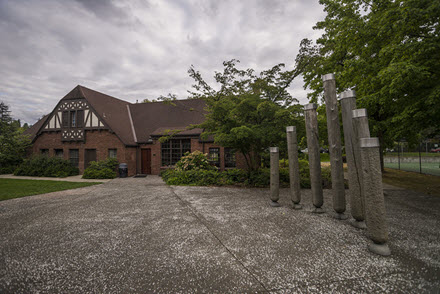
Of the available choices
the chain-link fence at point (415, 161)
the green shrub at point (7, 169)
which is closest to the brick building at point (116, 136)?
the green shrub at point (7, 169)

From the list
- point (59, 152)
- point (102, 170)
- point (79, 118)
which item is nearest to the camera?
point (102, 170)

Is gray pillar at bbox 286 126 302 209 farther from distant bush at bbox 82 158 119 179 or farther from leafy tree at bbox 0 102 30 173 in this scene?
leafy tree at bbox 0 102 30 173

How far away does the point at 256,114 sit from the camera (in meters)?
8.02

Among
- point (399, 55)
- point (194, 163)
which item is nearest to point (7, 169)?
point (194, 163)

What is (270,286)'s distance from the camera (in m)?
2.33

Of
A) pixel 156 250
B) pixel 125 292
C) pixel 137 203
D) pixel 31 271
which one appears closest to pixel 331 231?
pixel 156 250

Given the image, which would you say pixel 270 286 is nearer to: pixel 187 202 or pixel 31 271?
pixel 31 271

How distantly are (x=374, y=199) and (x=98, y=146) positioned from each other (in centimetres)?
1744

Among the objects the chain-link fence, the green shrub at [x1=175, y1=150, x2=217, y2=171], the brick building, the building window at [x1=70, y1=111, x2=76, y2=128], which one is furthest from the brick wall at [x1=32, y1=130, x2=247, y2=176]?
the chain-link fence

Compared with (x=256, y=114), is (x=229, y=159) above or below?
below

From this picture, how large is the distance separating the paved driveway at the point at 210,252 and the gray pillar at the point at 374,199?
23 centimetres

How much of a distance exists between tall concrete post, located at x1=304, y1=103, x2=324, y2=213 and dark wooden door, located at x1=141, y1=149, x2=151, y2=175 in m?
13.6

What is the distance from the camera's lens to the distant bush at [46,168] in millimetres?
14219

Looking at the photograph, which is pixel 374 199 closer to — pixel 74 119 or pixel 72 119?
pixel 74 119
